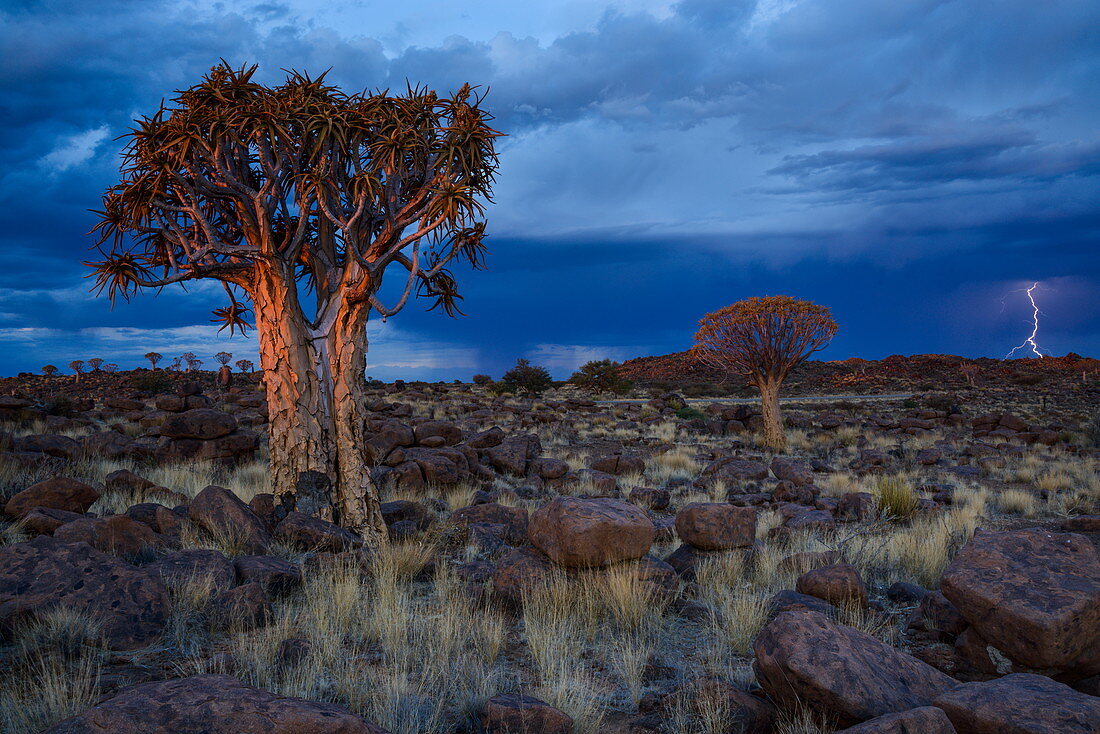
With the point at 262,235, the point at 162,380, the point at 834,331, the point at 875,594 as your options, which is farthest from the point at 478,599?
the point at 162,380

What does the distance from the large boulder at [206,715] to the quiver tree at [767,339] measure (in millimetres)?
19985

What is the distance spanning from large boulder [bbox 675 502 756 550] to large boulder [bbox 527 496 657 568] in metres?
1.26

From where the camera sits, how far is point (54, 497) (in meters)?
7.73

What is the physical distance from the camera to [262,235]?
855 cm

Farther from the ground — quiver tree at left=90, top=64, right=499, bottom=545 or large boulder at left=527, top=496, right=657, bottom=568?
quiver tree at left=90, top=64, right=499, bottom=545

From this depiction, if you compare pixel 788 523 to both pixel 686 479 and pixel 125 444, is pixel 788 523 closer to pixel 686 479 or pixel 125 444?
pixel 686 479

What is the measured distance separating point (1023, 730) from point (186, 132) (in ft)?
31.4

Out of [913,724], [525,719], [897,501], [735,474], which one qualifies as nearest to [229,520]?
[525,719]

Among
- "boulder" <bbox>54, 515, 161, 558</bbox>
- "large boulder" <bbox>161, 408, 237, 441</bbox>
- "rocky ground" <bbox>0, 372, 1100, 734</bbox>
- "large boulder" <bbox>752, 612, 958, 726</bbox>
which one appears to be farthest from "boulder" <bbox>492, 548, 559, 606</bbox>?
"large boulder" <bbox>161, 408, 237, 441</bbox>

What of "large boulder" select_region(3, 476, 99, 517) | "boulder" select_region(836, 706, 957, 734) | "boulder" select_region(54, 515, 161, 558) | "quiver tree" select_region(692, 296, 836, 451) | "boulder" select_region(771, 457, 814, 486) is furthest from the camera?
"quiver tree" select_region(692, 296, 836, 451)

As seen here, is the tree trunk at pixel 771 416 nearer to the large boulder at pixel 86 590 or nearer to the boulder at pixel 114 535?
the boulder at pixel 114 535

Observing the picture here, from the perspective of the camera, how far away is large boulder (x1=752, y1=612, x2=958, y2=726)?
345 centimetres

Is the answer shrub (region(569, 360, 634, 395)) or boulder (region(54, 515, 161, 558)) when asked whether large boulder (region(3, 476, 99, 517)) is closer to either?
boulder (region(54, 515, 161, 558))

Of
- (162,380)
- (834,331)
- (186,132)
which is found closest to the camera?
(186,132)
